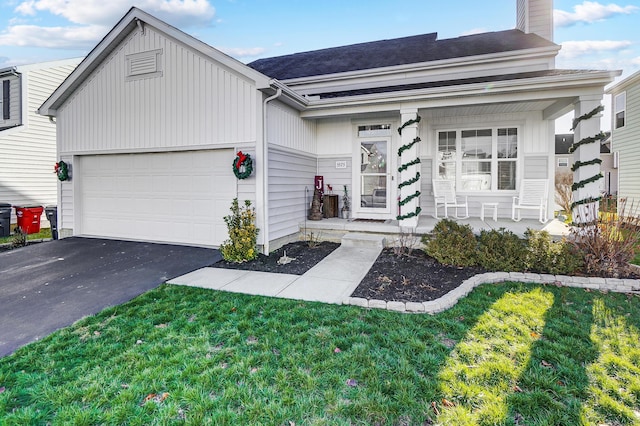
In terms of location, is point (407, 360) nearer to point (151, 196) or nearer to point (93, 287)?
point (93, 287)

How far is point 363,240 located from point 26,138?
11.9 m

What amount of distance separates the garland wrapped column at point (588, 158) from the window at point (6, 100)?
16.3 m

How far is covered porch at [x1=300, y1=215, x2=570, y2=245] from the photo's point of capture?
660 cm

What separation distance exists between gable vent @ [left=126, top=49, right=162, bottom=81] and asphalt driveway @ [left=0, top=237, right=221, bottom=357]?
12.3ft

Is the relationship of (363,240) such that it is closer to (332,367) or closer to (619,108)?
(332,367)

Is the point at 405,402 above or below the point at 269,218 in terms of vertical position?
below

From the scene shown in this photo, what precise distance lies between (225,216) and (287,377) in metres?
4.78

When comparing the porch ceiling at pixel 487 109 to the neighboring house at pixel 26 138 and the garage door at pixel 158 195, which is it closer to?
the garage door at pixel 158 195

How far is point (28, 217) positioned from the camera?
31.0 ft

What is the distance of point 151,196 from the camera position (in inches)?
297

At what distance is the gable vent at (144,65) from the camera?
280 inches

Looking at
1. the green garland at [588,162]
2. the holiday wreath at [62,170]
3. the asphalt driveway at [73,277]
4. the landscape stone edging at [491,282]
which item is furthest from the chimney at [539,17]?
the holiday wreath at [62,170]

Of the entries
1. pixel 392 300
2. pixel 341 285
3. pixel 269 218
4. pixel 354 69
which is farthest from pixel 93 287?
pixel 354 69

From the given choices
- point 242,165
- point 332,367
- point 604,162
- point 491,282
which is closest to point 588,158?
point 491,282
